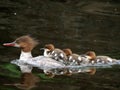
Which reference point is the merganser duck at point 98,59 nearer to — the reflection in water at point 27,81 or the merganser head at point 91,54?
the merganser head at point 91,54

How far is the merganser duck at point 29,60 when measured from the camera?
1306 centimetres

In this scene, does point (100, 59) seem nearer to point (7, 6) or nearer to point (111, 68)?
point (111, 68)

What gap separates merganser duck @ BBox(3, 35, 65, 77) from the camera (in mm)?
13062

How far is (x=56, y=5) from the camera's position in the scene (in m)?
22.1

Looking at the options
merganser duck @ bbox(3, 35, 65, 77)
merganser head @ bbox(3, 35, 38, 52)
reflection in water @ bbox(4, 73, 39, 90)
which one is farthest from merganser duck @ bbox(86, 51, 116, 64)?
reflection in water @ bbox(4, 73, 39, 90)

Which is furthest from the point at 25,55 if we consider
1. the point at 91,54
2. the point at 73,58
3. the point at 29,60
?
the point at 91,54

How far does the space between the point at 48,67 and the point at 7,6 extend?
27.0ft

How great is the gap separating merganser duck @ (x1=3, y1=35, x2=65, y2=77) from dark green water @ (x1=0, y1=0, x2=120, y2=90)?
10.0 inches

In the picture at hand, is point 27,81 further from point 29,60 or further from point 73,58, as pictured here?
point 73,58

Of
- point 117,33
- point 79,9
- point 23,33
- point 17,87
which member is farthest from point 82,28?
point 17,87

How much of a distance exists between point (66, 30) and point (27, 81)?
244 inches

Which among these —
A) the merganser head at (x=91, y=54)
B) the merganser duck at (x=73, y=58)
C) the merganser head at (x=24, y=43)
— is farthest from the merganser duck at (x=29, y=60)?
the merganser head at (x=91, y=54)

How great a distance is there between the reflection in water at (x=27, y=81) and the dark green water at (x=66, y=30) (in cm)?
11

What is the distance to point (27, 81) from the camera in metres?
11.3
